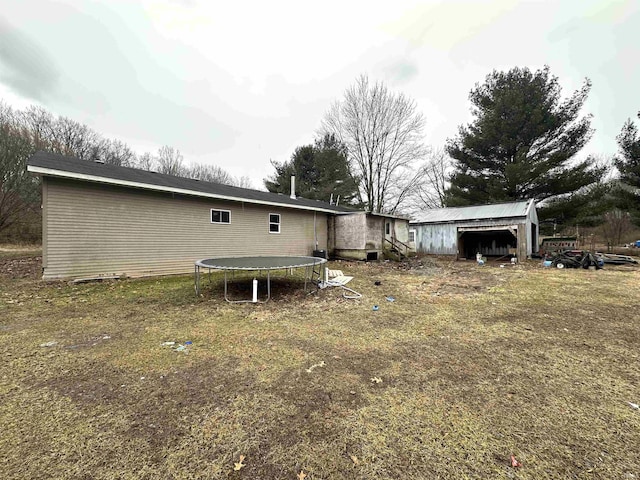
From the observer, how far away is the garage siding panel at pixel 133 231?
710 centimetres

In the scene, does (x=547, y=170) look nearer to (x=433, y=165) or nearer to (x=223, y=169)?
(x=433, y=165)

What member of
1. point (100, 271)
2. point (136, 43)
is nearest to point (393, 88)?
point (136, 43)

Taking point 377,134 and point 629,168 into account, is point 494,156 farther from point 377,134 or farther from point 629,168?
point 377,134

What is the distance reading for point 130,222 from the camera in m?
8.20

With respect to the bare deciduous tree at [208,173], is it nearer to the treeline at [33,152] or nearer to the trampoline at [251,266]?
the treeline at [33,152]

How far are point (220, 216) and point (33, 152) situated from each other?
72.1 feet

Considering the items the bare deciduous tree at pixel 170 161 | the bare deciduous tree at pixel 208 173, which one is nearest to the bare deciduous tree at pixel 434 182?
the bare deciduous tree at pixel 208 173

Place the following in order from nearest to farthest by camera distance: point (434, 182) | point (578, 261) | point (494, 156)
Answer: point (578, 261), point (494, 156), point (434, 182)

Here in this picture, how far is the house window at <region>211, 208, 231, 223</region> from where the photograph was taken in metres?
10.2

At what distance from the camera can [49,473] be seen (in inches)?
62.0

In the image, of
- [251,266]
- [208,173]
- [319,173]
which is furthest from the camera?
[208,173]

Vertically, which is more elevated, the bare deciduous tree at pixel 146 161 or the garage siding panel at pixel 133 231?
the bare deciduous tree at pixel 146 161

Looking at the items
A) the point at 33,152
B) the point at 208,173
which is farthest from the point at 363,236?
the point at 208,173

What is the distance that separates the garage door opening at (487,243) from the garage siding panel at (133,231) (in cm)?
1274
